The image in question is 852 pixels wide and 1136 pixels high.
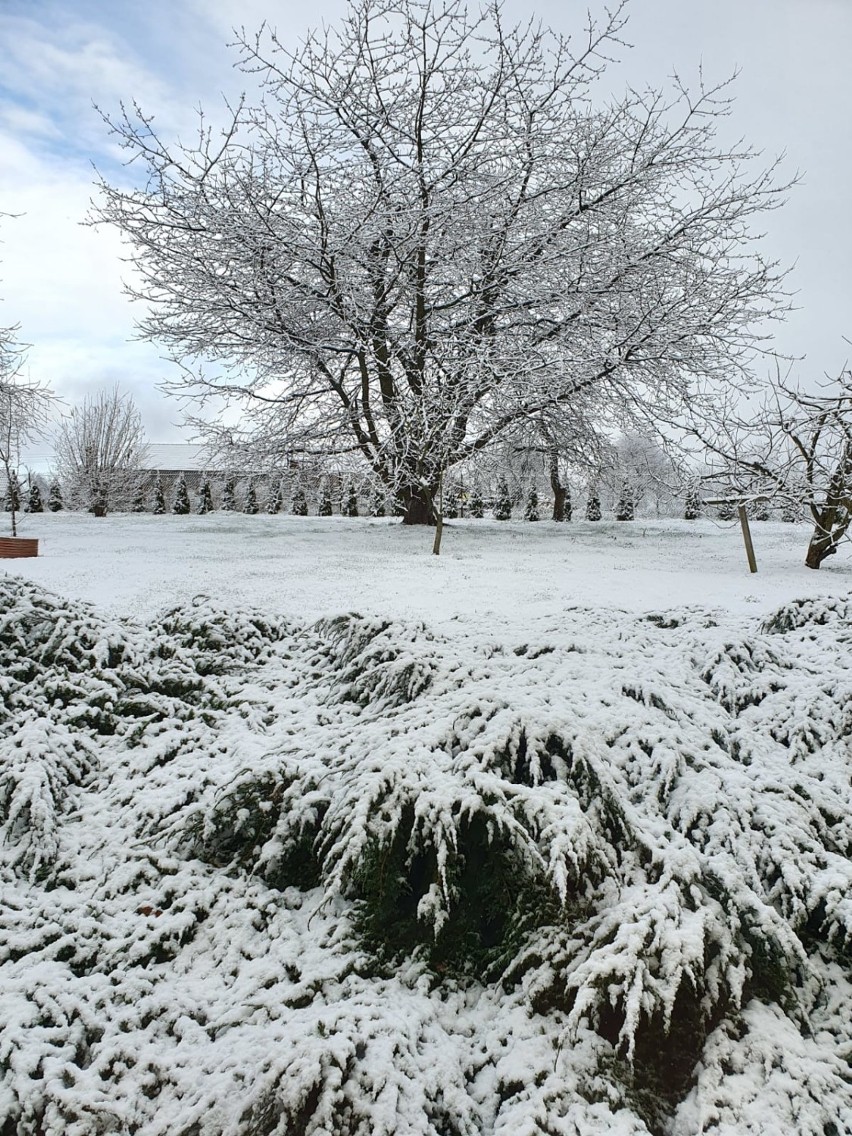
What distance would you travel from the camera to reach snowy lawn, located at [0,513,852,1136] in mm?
1710

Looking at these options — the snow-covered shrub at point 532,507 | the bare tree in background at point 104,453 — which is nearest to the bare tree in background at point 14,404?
the bare tree in background at point 104,453

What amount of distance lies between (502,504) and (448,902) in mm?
16659

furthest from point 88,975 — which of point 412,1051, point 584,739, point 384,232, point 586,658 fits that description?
point 384,232

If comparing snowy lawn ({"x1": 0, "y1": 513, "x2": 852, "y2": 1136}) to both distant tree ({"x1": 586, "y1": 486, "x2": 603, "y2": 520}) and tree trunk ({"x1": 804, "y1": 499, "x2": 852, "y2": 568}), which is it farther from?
distant tree ({"x1": 586, "y1": 486, "x2": 603, "y2": 520})

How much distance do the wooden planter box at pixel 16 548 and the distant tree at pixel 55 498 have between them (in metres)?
18.0

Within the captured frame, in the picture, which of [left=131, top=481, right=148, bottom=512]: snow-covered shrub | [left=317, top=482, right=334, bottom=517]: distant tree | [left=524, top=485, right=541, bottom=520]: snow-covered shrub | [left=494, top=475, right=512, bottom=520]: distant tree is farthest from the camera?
[left=131, top=481, right=148, bottom=512]: snow-covered shrub

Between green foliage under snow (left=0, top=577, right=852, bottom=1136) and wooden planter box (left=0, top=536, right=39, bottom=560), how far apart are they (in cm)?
528

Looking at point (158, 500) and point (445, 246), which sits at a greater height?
point (445, 246)

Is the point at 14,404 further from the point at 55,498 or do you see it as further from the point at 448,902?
the point at 448,902

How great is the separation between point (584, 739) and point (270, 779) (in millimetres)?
1207

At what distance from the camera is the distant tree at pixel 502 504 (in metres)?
17.7

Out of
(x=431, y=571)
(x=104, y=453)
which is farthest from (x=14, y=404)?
(x=431, y=571)

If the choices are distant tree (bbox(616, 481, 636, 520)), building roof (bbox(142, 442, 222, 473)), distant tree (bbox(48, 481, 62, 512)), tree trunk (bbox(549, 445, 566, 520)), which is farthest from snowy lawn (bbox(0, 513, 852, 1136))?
distant tree (bbox(48, 481, 62, 512))

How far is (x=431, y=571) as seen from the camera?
6.73m
